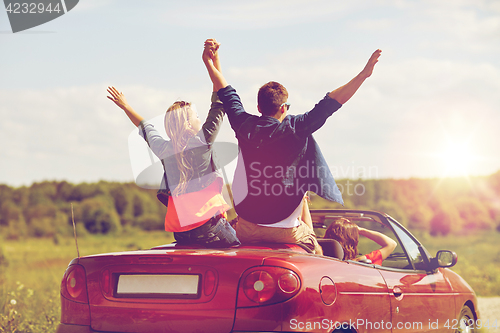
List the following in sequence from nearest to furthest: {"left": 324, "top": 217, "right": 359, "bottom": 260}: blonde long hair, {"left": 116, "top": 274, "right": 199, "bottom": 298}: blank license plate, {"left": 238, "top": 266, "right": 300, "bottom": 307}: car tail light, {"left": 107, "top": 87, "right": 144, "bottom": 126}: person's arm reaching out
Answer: {"left": 238, "top": 266, "right": 300, "bottom": 307}: car tail light → {"left": 116, "top": 274, "right": 199, "bottom": 298}: blank license plate → {"left": 107, "top": 87, "right": 144, "bottom": 126}: person's arm reaching out → {"left": 324, "top": 217, "right": 359, "bottom": 260}: blonde long hair

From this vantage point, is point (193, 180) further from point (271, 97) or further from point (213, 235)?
point (271, 97)

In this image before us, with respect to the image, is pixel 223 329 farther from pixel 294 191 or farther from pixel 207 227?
pixel 294 191

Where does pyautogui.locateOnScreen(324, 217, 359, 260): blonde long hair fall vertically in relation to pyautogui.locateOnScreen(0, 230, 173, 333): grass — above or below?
above

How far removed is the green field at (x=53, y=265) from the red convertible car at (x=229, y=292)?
3042mm

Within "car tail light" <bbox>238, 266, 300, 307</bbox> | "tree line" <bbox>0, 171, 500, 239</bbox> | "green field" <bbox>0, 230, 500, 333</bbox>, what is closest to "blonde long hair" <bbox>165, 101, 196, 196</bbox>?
"car tail light" <bbox>238, 266, 300, 307</bbox>

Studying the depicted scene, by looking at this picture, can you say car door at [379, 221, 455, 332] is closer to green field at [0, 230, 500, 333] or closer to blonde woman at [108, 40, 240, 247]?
Answer: blonde woman at [108, 40, 240, 247]

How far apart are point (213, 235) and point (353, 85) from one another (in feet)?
4.56

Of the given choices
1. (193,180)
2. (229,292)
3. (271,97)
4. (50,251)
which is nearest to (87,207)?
(50,251)

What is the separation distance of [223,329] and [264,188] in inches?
41.8

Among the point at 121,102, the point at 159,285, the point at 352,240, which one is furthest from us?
the point at 352,240

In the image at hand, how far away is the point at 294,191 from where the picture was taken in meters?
3.63

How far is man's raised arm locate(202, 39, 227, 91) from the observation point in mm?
3988

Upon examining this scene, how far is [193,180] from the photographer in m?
3.72

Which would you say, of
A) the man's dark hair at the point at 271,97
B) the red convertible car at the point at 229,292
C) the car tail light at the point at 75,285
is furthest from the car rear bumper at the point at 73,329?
the man's dark hair at the point at 271,97
